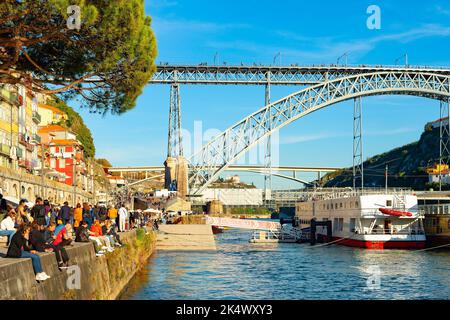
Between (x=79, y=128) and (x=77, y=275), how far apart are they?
77.6 m

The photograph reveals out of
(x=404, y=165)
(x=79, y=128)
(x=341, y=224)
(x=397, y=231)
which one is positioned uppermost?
(x=79, y=128)

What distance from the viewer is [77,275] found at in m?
15.1

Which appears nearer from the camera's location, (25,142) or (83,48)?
(83,48)

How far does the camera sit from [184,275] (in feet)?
88.9

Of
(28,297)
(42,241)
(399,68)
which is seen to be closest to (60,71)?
(42,241)

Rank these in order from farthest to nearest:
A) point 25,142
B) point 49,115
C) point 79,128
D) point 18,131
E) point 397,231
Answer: point 79,128 < point 49,115 < point 25,142 < point 18,131 < point 397,231

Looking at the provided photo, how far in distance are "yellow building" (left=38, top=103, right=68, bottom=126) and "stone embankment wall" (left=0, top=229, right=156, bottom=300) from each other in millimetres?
53211

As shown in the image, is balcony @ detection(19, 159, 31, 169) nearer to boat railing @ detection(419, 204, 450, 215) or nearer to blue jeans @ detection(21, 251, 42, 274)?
boat railing @ detection(419, 204, 450, 215)

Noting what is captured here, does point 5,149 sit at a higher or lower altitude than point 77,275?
higher

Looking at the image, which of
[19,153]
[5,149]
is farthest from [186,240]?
[19,153]

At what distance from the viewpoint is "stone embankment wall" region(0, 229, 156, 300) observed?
11266mm

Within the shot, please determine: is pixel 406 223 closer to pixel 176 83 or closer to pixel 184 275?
pixel 184 275

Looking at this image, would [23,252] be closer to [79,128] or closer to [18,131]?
[18,131]

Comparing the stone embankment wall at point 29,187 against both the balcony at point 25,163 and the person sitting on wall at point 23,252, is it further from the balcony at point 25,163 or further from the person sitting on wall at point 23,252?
the person sitting on wall at point 23,252
